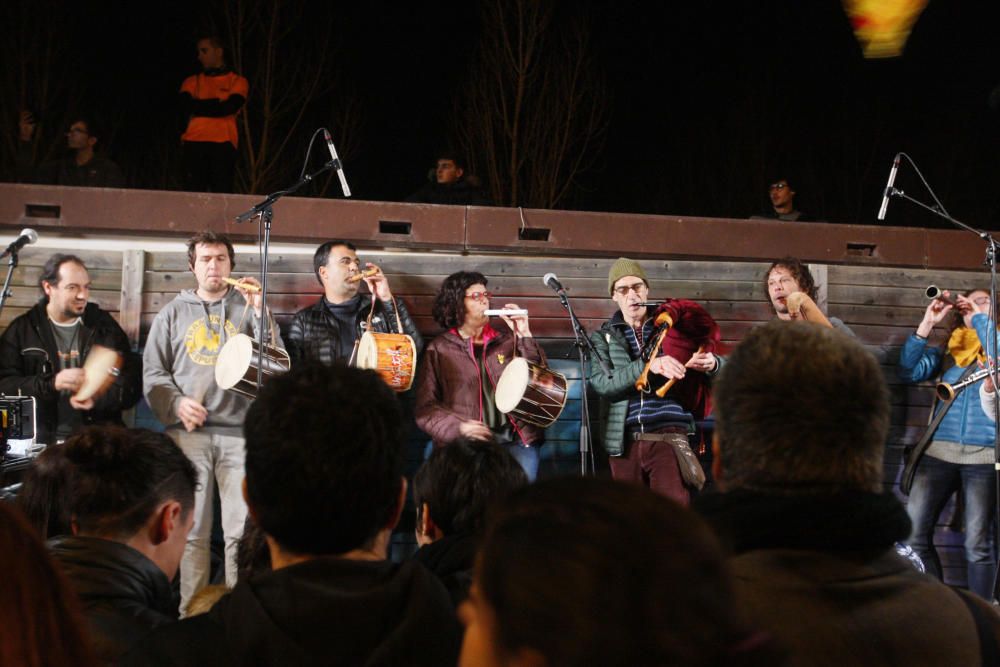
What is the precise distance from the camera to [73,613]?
132 centimetres

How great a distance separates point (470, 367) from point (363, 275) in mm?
925

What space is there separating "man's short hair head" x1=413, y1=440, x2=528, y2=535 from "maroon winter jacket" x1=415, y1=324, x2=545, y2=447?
124 inches

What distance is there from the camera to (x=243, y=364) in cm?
560

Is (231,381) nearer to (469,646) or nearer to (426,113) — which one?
(469,646)

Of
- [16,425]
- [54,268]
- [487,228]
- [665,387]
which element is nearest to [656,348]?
[665,387]

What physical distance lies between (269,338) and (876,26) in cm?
469

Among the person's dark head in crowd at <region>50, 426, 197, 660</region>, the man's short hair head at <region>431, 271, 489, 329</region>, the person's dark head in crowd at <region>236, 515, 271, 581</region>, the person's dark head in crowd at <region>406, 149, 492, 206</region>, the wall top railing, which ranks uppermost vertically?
the person's dark head in crowd at <region>406, 149, 492, 206</region>

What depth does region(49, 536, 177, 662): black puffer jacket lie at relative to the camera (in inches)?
77.8

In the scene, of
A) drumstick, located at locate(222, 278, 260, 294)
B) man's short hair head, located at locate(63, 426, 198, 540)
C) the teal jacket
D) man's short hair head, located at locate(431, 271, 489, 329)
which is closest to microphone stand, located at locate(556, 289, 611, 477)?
the teal jacket

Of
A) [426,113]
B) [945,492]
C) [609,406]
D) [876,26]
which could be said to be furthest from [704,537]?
[426,113]

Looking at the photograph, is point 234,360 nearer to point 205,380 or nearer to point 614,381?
point 205,380

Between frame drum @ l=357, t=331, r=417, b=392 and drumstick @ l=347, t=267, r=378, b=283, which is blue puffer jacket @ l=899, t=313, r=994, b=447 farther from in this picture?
drumstick @ l=347, t=267, r=378, b=283

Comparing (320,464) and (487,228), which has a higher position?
(487,228)

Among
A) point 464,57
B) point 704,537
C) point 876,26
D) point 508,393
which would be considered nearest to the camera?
point 704,537
